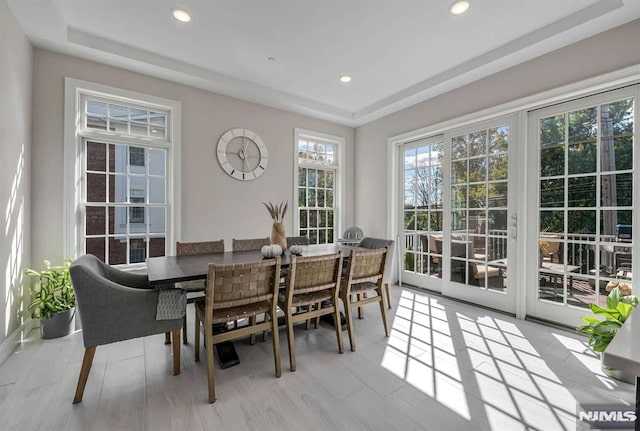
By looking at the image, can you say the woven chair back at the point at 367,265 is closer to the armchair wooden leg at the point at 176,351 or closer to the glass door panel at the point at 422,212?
the armchair wooden leg at the point at 176,351

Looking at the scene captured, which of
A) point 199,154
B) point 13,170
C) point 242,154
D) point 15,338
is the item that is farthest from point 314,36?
point 15,338

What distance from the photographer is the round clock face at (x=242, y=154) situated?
3926mm

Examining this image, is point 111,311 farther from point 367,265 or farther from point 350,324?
point 367,265

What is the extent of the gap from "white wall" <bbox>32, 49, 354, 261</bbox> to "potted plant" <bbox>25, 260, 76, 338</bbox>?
0.88ft

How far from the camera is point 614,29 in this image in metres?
2.50

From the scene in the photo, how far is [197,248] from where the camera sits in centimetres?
298

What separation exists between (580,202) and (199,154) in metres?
4.28

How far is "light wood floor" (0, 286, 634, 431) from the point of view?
5.36ft

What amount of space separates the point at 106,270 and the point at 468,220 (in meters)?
3.91

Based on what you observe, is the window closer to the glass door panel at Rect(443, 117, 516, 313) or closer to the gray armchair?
the glass door panel at Rect(443, 117, 516, 313)

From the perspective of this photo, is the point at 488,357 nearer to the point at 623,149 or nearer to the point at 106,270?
the point at 623,149

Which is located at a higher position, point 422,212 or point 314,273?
point 422,212

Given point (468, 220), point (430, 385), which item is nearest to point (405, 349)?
point (430, 385)

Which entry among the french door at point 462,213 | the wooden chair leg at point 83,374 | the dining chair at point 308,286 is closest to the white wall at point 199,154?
the french door at point 462,213
